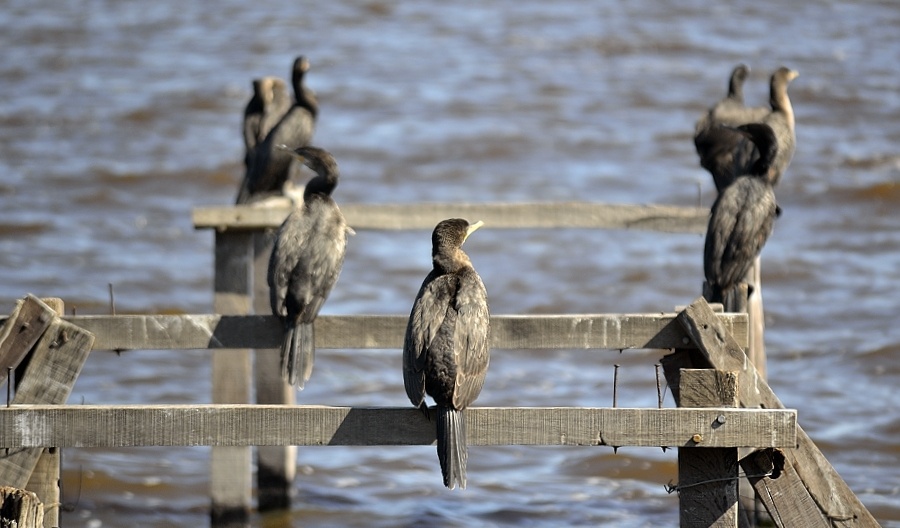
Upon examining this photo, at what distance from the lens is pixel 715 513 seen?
362 centimetres

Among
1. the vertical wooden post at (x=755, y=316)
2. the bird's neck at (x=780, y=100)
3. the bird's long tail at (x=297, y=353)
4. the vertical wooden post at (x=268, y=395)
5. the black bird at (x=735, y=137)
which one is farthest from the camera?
the bird's neck at (x=780, y=100)

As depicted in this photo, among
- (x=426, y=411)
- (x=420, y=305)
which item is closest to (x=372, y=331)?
(x=420, y=305)

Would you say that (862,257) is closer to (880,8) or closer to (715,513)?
(880,8)

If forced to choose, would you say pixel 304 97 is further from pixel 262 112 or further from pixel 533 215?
pixel 533 215

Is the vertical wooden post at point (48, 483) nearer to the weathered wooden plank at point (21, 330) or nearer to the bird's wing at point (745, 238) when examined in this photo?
the weathered wooden plank at point (21, 330)

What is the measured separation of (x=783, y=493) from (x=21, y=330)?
7.92 ft

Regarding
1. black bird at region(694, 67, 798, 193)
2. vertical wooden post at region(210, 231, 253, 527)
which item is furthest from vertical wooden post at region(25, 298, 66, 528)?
black bird at region(694, 67, 798, 193)

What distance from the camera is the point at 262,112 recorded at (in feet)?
27.7

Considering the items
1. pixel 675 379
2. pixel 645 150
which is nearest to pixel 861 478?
pixel 675 379

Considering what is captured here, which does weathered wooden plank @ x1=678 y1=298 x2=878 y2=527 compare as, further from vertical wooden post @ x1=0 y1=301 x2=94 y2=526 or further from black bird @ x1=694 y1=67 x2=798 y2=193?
black bird @ x1=694 y1=67 x2=798 y2=193

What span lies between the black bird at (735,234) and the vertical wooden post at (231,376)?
6.86ft

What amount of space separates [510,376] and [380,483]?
95.5 inches

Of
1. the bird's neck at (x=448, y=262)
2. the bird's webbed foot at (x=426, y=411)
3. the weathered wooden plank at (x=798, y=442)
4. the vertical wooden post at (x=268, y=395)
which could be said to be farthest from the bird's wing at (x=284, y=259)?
the weathered wooden plank at (x=798, y=442)

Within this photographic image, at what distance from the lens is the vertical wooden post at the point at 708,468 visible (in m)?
3.61
